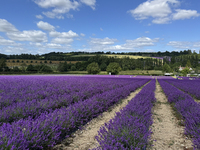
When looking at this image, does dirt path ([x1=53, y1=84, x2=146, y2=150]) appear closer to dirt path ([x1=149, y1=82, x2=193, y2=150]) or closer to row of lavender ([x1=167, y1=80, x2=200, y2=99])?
dirt path ([x1=149, y1=82, x2=193, y2=150])

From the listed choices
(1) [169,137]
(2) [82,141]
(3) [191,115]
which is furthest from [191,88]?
(2) [82,141]

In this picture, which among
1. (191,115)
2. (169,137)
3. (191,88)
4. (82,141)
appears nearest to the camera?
(82,141)

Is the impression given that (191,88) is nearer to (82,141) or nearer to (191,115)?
(191,115)

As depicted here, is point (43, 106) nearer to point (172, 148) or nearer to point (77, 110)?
point (77, 110)

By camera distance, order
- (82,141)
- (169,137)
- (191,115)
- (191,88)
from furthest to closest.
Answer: (191,88) → (191,115) → (169,137) → (82,141)

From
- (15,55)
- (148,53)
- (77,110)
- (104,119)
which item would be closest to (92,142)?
(77,110)

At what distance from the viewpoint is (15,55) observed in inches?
4579

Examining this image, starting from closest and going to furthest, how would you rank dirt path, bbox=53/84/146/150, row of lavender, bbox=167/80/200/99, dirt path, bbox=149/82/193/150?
dirt path, bbox=53/84/146/150
dirt path, bbox=149/82/193/150
row of lavender, bbox=167/80/200/99

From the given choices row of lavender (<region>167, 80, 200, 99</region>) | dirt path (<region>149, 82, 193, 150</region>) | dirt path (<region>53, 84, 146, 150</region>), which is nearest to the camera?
dirt path (<region>53, 84, 146, 150</region>)

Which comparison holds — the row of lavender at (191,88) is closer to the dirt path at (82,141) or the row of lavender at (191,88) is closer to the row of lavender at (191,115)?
the row of lavender at (191,115)

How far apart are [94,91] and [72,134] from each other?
5.39 meters

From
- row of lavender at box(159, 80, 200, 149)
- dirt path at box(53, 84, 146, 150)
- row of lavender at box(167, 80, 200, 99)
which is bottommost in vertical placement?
row of lavender at box(167, 80, 200, 99)

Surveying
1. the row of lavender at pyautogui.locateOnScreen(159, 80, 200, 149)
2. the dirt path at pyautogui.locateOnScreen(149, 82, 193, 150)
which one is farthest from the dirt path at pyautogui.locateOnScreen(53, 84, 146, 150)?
the row of lavender at pyautogui.locateOnScreen(159, 80, 200, 149)

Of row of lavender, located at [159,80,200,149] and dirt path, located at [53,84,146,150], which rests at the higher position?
row of lavender, located at [159,80,200,149]
